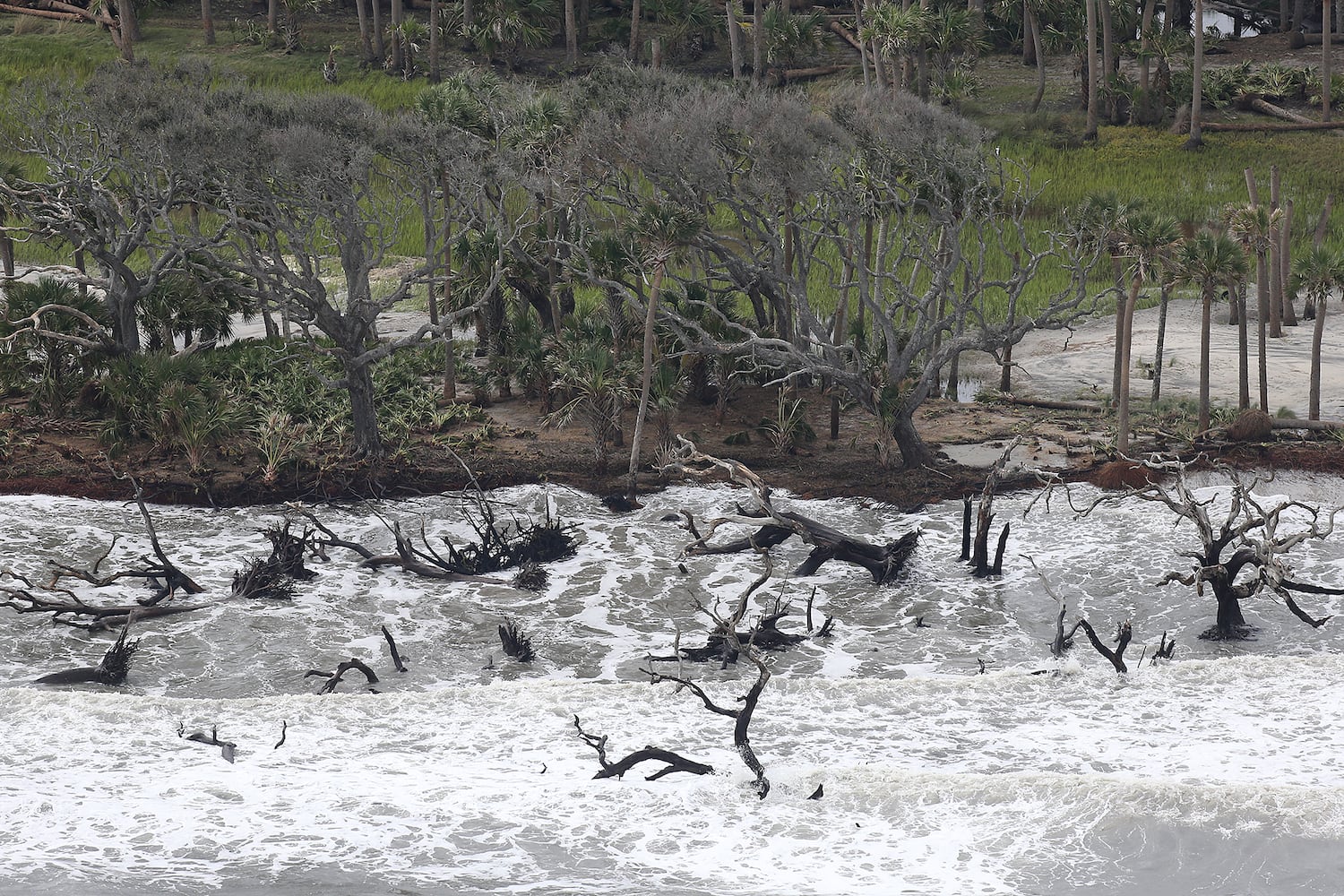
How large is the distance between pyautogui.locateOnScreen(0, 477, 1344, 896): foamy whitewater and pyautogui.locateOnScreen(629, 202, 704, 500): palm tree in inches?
90.6

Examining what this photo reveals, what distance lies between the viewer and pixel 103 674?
18.4 metres

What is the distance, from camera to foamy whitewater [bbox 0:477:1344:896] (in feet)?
47.1

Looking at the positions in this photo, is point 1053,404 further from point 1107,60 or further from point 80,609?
point 1107,60

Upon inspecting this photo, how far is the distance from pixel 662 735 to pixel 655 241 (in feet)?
32.4

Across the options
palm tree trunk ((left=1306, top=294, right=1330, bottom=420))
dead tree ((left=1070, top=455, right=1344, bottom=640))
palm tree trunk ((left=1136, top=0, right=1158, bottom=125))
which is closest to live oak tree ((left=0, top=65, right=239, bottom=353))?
dead tree ((left=1070, top=455, right=1344, bottom=640))

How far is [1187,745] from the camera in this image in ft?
55.4

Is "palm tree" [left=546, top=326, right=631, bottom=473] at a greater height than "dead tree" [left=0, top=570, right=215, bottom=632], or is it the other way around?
"palm tree" [left=546, top=326, right=631, bottom=473]

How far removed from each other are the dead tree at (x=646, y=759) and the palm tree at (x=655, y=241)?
31.7 feet

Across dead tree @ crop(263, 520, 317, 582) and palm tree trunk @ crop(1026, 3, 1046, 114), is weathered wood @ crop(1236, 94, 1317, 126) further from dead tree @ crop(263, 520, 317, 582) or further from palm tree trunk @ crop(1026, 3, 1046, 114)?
dead tree @ crop(263, 520, 317, 582)

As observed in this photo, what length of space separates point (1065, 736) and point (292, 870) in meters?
8.85

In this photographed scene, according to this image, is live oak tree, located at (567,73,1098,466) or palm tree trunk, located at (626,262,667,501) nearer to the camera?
palm tree trunk, located at (626,262,667,501)

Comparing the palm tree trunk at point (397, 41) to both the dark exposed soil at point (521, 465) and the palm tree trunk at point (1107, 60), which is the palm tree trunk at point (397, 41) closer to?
the palm tree trunk at point (1107, 60)

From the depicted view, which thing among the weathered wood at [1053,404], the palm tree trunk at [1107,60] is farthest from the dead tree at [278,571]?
the palm tree trunk at [1107,60]

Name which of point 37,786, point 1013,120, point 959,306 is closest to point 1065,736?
point 959,306
